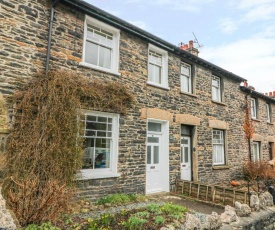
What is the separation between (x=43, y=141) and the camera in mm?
5348

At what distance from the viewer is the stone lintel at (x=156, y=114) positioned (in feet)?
27.0

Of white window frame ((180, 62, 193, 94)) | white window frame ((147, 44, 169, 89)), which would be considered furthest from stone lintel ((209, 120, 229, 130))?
white window frame ((147, 44, 169, 89))

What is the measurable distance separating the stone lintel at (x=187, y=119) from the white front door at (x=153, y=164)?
1.27 metres

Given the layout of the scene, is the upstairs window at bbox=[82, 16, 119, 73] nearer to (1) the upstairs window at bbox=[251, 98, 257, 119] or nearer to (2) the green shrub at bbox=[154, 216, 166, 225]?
(2) the green shrub at bbox=[154, 216, 166, 225]

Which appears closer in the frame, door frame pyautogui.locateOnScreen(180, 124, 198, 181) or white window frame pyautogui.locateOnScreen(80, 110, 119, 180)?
white window frame pyautogui.locateOnScreen(80, 110, 119, 180)

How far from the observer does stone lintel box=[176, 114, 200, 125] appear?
31.4 feet

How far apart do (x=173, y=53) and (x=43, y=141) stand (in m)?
6.99

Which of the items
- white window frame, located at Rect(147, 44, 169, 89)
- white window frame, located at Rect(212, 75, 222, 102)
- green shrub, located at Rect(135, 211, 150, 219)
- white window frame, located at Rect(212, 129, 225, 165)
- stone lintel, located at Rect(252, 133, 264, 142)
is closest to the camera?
green shrub, located at Rect(135, 211, 150, 219)

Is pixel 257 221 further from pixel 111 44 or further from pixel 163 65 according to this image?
pixel 111 44

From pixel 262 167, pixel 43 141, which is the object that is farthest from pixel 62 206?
pixel 262 167

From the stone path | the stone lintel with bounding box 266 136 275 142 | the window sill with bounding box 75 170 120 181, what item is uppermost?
the stone lintel with bounding box 266 136 275 142

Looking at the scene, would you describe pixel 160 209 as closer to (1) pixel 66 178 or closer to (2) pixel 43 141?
(1) pixel 66 178

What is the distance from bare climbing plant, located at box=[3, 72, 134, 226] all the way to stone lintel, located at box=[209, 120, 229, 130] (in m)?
7.28

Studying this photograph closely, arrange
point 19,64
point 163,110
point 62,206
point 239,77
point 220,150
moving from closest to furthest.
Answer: point 62,206 → point 19,64 → point 163,110 → point 220,150 → point 239,77
